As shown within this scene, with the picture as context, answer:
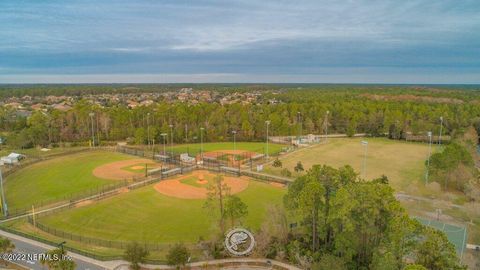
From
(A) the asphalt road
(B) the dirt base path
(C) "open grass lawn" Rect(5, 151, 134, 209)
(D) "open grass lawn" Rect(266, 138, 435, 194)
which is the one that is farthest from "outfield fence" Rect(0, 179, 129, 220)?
(D) "open grass lawn" Rect(266, 138, 435, 194)

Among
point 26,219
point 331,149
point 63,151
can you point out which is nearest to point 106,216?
point 26,219

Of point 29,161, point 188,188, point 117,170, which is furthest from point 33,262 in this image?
point 29,161

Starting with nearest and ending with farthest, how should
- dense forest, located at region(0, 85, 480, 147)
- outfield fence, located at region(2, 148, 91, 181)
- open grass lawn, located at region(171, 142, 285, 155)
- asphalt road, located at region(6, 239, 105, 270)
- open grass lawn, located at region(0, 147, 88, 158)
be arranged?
asphalt road, located at region(6, 239, 105, 270) < outfield fence, located at region(2, 148, 91, 181) < open grass lawn, located at region(0, 147, 88, 158) < open grass lawn, located at region(171, 142, 285, 155) < dense forest, located at region(0, 85, 480, 147)

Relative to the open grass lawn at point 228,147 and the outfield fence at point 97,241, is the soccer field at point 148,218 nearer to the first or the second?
the outfield fence at point 97,241

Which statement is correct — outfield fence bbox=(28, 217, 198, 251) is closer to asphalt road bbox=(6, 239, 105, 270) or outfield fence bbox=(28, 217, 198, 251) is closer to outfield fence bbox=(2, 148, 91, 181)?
asphalt road bbox=(6, 239, 105, 270)

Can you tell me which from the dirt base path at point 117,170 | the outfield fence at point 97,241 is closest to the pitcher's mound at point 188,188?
the dirt base path at point 117,170
